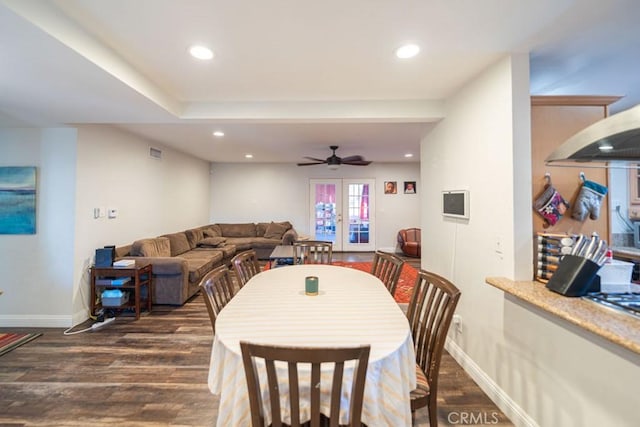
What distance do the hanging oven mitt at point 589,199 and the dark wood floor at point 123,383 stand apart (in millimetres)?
1436

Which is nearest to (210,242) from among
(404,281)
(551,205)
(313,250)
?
(313,250)

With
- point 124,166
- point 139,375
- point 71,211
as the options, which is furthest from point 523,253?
point 124,166

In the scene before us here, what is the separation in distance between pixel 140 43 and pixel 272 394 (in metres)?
2.11

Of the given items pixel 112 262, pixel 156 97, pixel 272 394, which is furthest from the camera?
pixel 112 262

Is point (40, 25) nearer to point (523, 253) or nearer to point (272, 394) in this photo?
point (272, 394)

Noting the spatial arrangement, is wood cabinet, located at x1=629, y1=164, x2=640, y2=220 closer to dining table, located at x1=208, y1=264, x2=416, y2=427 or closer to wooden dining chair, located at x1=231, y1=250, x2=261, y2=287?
dining table, located at x1=208, y1=264, x2=416, y2=427

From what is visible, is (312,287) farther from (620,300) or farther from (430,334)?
(620,300)

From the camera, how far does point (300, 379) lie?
3.21ft

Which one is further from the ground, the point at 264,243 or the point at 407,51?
the point at 407,51

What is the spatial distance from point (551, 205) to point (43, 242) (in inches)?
188

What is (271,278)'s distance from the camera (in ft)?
7.06

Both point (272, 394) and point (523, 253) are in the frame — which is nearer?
point (272, 394)

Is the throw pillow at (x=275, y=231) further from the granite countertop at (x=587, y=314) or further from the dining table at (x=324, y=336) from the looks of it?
the granite countertop at (x=587, y=314)

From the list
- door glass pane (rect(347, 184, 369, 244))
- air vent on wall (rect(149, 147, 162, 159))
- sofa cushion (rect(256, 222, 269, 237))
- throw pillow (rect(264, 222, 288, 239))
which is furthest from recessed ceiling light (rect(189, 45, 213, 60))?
door glass pane (rect(347, 184, 369, 244))
